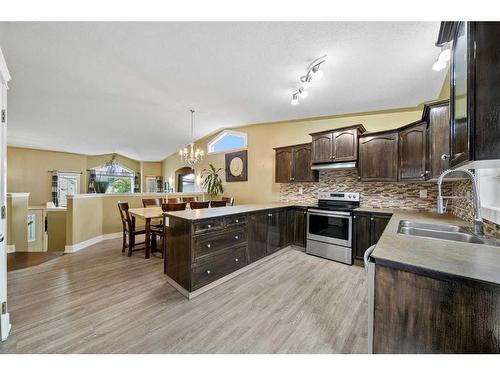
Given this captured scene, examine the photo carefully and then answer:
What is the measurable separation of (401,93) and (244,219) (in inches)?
113

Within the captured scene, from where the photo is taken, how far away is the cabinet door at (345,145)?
3.25 meters

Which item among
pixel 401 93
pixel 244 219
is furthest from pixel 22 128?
pixel 401 93

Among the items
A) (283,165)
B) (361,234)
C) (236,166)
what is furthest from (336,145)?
(236,166)

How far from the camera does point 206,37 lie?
1.97 m

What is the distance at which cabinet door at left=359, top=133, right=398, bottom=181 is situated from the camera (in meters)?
2.95

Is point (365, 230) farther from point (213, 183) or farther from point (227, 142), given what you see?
point (227, 142)

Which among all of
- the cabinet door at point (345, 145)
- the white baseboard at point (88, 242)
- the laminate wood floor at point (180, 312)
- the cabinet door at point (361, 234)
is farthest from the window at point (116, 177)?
the cabinet door at point (361, 234)

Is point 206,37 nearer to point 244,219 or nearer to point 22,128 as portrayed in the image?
point 244,219

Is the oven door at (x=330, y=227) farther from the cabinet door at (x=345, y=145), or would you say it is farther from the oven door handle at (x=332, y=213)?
the cabinet door at (x=345, y=145)

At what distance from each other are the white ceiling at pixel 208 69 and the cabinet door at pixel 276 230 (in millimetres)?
1990

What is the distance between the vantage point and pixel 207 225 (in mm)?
2307

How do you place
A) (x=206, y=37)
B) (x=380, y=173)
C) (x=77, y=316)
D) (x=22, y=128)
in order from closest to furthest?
(x=77, y=316) < (x=206, y=37) < (x=380, y=173) < (x=22, y=128)

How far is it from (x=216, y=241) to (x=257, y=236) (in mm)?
827
